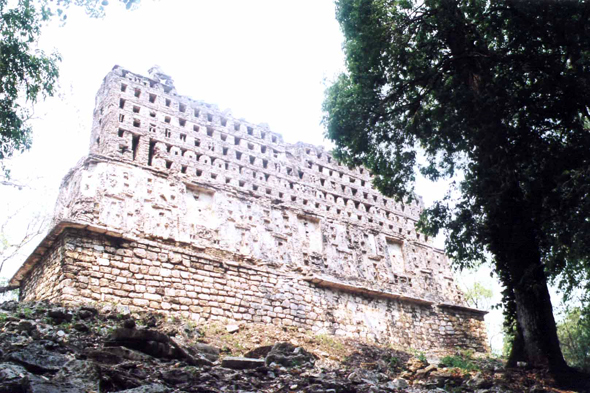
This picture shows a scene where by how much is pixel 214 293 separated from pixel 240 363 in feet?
16.9

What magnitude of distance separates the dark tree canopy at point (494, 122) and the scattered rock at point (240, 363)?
15.0 feet

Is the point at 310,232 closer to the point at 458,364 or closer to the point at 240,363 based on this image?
the point at 458,364

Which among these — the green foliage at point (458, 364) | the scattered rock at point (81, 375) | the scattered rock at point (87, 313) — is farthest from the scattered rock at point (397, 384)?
the scattered rock at point (87, 313)

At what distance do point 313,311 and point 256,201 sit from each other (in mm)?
3523

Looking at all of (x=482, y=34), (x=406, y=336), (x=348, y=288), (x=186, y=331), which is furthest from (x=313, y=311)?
(x=482, y=34)

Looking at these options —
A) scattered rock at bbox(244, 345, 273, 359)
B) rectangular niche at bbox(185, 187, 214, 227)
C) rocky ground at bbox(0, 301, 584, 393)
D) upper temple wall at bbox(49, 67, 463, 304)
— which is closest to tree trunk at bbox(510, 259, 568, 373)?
rocky ground at bbox(0, 301, 584, 393)

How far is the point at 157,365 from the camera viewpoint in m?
6.79

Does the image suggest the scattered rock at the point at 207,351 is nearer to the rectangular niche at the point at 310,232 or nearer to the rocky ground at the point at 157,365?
the rocky ground at the point at 157,365

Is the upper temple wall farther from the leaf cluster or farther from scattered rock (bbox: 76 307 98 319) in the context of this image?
the leaf cluster

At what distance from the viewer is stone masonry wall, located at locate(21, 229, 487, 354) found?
11141mm

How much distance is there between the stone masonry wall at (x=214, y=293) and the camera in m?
11.1

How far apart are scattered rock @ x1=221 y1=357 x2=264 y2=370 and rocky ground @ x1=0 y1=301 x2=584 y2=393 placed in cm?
1

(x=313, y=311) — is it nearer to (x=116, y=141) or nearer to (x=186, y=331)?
(x=186, y=331)

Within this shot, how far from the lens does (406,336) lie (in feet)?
50.9
